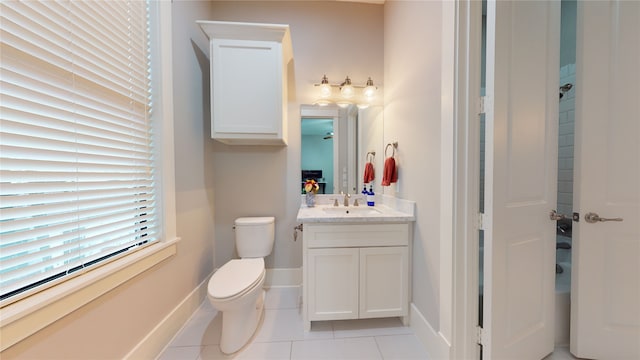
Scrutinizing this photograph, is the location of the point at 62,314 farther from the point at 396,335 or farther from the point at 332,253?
the point at 396,335

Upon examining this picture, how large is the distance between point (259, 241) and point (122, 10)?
5.96 feet

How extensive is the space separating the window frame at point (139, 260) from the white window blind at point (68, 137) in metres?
0.06

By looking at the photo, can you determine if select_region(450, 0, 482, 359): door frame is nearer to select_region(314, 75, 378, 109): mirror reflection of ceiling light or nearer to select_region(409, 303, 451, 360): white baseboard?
select_region(409, 303, 451, 360): white baseboard

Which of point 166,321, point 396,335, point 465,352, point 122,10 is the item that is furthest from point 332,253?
point 122,10

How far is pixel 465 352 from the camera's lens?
123 centimetres

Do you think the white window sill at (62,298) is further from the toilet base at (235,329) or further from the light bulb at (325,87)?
the light bulb at (325,87)

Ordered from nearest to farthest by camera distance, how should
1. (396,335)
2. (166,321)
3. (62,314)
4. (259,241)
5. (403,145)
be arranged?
(62,314), (166,321), (396,335), (403,145), (259,241)

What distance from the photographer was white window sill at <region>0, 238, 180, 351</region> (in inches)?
28.9

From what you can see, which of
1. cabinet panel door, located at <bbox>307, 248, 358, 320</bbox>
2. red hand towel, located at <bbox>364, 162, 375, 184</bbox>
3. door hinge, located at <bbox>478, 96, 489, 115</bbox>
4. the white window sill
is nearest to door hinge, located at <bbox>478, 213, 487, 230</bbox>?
door hinge, located at <bbox>478, 96, 489, 115</bbox>

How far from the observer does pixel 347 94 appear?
2.25 metres

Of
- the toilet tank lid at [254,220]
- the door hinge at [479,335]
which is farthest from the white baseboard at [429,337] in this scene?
the toilet tank lid at [254,220]

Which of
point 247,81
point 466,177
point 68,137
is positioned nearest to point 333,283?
point 466,177

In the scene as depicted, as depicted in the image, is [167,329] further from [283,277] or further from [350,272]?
[350,272]

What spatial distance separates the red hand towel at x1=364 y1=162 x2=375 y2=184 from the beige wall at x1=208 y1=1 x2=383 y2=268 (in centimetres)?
69
